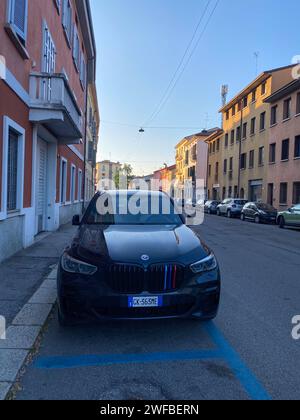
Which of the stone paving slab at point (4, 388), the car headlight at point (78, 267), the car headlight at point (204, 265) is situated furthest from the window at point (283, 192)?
the stone paving slab at point (4, 388)

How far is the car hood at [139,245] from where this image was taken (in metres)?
3.80

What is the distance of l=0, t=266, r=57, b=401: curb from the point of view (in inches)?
121

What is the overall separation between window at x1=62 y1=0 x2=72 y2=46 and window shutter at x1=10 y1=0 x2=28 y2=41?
20.2 ft

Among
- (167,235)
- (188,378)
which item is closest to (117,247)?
(167,235)

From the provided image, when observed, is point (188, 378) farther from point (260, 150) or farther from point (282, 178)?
point (260, 150)

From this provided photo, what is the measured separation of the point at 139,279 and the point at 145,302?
23 cm

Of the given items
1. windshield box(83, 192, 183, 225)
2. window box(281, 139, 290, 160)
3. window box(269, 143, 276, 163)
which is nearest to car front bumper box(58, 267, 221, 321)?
windshield box(83, 192, 183, 225)

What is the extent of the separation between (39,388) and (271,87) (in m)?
32.5

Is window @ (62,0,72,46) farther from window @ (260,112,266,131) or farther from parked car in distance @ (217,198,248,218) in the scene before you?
window @ (260,112,266,131)

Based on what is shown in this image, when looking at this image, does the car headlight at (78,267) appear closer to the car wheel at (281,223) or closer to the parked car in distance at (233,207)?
the car wheel at (281,223)

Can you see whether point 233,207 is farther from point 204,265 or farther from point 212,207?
point 204,265

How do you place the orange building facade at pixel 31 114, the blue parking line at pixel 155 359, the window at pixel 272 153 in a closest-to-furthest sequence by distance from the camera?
1. the blue parking line at pixel 155 359
2. the orange building facade at pixel 31 114
3. the window at pixel 272 153

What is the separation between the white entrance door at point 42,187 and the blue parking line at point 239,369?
29.0 ft

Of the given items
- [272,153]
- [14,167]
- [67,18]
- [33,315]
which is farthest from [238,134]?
[33,315]
